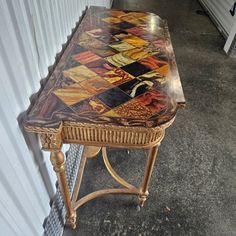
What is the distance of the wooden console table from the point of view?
2.27ft

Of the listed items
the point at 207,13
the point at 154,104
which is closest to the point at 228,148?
the point at 154,104

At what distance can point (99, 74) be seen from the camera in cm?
87

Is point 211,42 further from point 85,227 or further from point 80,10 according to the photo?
point 85,227

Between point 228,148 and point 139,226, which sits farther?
point 228,148

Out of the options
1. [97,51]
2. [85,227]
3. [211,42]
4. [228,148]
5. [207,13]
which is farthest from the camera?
[207,13]

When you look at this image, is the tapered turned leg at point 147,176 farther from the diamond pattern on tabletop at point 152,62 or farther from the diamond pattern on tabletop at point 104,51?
the diamond pattern on tabletop at point 104,51

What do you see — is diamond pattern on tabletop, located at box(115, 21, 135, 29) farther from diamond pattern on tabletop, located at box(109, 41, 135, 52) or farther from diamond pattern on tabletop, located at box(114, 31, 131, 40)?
diamond pattern on tabletop, located at box(109, 41, 135, 52)

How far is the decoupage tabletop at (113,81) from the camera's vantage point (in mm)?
704

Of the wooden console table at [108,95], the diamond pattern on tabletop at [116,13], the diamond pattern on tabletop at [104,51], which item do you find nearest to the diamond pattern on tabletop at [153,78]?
the wooden console table at [108,95]

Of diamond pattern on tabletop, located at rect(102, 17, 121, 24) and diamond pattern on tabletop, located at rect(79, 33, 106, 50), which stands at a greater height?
diamond pattern on tabletop, located at rect(102, 17, 121, 24)

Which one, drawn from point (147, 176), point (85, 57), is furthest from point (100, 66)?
point (147, 176)

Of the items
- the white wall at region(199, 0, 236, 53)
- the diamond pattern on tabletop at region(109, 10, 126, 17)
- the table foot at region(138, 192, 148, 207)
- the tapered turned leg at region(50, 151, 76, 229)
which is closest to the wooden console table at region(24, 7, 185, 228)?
the tapered turned leg at region(50, 151, 76, 229)

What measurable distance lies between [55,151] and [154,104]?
1.24 ft

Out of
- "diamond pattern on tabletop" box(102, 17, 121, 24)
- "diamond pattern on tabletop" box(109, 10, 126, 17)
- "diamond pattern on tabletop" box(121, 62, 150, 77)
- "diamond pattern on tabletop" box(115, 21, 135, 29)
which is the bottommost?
"diamond pattern on tabletop" box(121, 62, 150, 77)
